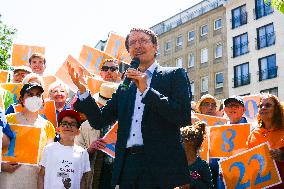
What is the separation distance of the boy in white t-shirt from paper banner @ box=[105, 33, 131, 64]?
151 inches

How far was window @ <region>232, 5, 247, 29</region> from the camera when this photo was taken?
36281mm

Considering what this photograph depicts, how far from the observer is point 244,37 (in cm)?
3588

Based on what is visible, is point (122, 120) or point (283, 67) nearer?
point (122, 120)

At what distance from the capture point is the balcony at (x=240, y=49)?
35487mm

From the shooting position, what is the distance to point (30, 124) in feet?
15.7

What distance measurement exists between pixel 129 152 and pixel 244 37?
34120 mm

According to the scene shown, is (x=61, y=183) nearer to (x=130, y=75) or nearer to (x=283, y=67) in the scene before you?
(x=130, y=75)

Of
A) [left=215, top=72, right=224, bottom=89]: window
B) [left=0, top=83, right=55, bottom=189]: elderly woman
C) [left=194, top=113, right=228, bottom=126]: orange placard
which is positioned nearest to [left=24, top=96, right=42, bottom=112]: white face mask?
[left=0, top=83, right=55, bottom=189]: elderly woman

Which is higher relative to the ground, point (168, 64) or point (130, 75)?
point (168, 64)

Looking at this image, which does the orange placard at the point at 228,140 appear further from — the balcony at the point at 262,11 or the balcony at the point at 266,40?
the balcony at the point at 262,11

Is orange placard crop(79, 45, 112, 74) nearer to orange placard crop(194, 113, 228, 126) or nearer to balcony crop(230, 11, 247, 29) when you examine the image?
orange placard crop(194, 113, 228, 126)

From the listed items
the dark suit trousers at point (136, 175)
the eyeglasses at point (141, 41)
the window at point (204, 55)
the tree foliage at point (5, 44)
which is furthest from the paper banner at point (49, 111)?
the window at point (204, 55)

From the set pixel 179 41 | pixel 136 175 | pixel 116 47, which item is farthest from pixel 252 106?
pixel 179 41

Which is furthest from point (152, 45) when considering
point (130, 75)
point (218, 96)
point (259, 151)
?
point (218, 96)
